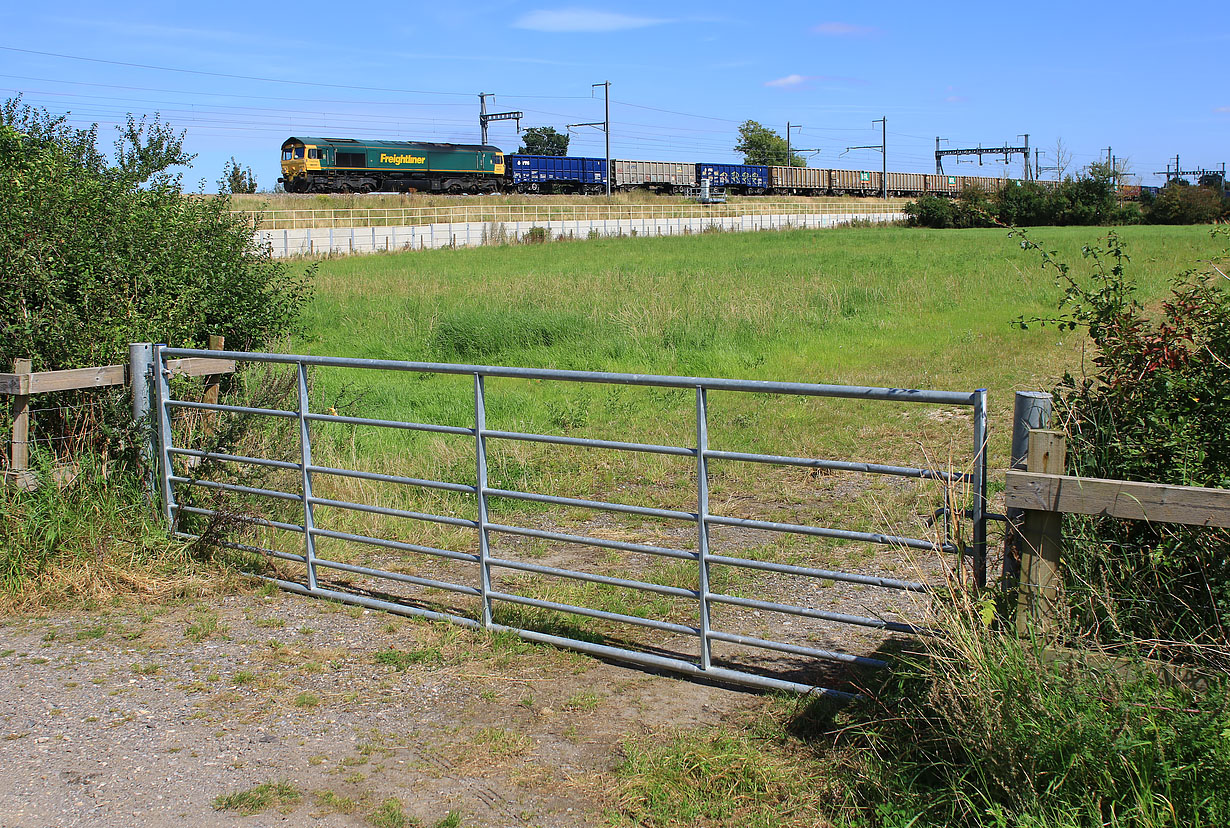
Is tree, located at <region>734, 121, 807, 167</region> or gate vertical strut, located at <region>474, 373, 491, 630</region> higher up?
tree, located at <region>734, 121, 807, 167</region>

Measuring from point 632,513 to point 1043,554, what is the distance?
8.44 feet

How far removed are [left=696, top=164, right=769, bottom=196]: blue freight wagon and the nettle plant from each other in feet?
295

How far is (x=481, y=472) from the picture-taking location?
5.39 m

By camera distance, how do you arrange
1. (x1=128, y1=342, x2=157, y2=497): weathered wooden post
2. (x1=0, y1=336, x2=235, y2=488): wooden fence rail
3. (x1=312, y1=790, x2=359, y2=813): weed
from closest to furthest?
(x1=312, y1=790, x2=359, y2=813): weed → (x1=0, y1=336, x2=235, y2=488): wooden fence rail → (x1=128, y1=342, x2=157, y2=497): weathered wooden post

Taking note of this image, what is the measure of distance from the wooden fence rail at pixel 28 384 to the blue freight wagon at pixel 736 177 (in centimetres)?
8756

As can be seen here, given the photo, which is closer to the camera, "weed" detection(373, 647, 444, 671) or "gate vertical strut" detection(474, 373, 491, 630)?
"weed" detection(373, 647, 444, 671)

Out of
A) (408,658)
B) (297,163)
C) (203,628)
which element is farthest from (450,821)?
(297,163)

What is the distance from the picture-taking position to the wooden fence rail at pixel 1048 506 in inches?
131

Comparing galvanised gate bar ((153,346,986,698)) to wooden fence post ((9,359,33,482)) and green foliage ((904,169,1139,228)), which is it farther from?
green foliage ((904,169,1139,228))

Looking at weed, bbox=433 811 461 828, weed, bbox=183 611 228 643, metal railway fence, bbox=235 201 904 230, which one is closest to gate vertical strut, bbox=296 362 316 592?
weed, bbox=183 611 228 643

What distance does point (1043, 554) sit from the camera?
3.52 metres

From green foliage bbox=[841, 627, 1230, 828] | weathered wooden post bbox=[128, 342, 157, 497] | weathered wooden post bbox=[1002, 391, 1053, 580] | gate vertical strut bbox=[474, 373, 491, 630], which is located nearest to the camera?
green foliage bbox=[841, 627, 1230, 828]

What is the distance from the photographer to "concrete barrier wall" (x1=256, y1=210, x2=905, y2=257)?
45.3 m

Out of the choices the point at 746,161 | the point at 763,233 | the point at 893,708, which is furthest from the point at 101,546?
the point at 746,161
